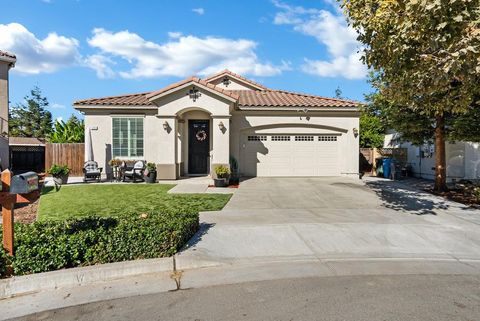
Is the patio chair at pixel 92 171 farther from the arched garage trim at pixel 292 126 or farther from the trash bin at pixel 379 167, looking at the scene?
the trash bin at pixel 379 167

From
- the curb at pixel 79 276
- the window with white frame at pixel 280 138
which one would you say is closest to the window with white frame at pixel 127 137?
the window with white frame at pixel 280 138

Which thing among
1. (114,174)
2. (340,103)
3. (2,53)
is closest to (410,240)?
(340,103)

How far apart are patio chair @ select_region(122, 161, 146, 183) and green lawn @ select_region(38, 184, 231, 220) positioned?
208 centimetres

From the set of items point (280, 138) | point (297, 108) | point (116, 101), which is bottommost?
point (280, 138)

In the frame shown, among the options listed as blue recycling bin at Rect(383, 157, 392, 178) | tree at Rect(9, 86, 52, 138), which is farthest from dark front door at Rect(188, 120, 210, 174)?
tree at Rect(9, 86, 52, 138)

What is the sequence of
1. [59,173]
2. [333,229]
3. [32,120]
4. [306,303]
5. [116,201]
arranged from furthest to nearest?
[32,120]
[59,173]
[116,201]
[333,229]
[306,303]

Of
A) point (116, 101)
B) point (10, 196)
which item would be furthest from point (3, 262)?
point (116, 101)

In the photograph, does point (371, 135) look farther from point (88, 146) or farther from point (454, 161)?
point (88, 146)

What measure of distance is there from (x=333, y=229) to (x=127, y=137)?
1243cm

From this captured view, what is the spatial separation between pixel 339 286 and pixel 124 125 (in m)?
Answer: 14.5

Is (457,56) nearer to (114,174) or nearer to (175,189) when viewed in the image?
(175,189)

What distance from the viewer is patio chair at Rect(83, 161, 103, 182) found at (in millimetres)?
15378

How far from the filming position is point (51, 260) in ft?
15.7

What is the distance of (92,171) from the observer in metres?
15.5
